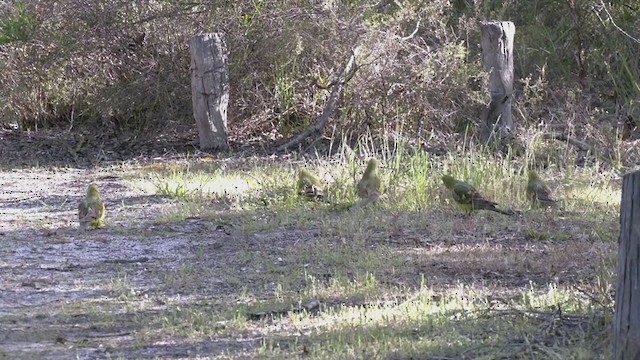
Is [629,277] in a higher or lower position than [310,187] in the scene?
higher

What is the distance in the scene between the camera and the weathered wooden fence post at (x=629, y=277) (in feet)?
15.2

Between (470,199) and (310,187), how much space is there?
5.57 ft

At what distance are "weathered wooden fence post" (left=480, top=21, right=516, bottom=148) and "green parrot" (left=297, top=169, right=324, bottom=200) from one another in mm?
3348

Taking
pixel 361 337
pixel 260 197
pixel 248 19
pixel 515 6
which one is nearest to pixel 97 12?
pixel 248 19

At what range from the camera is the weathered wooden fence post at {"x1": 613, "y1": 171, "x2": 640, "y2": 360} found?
15.2 feet

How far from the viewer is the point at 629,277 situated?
15.3ft

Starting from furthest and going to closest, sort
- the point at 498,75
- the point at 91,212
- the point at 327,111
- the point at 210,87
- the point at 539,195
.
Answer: the point at 327,111
the point at 210,87
the point at 498,75
the point at 539,195
the point at 91,212

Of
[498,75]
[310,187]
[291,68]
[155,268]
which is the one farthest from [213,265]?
[291,68]

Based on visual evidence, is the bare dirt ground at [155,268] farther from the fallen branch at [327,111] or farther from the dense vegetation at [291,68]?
the dense vegetation at [291,68]

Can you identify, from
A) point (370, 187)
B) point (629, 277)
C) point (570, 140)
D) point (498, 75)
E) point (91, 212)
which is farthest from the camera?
point (498, 75)

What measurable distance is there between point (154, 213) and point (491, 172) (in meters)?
3.18

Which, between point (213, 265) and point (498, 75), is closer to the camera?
point (213, 265)

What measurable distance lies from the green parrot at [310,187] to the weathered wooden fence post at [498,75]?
335 cm

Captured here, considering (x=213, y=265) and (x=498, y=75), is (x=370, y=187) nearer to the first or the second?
(x=213, y=265)
